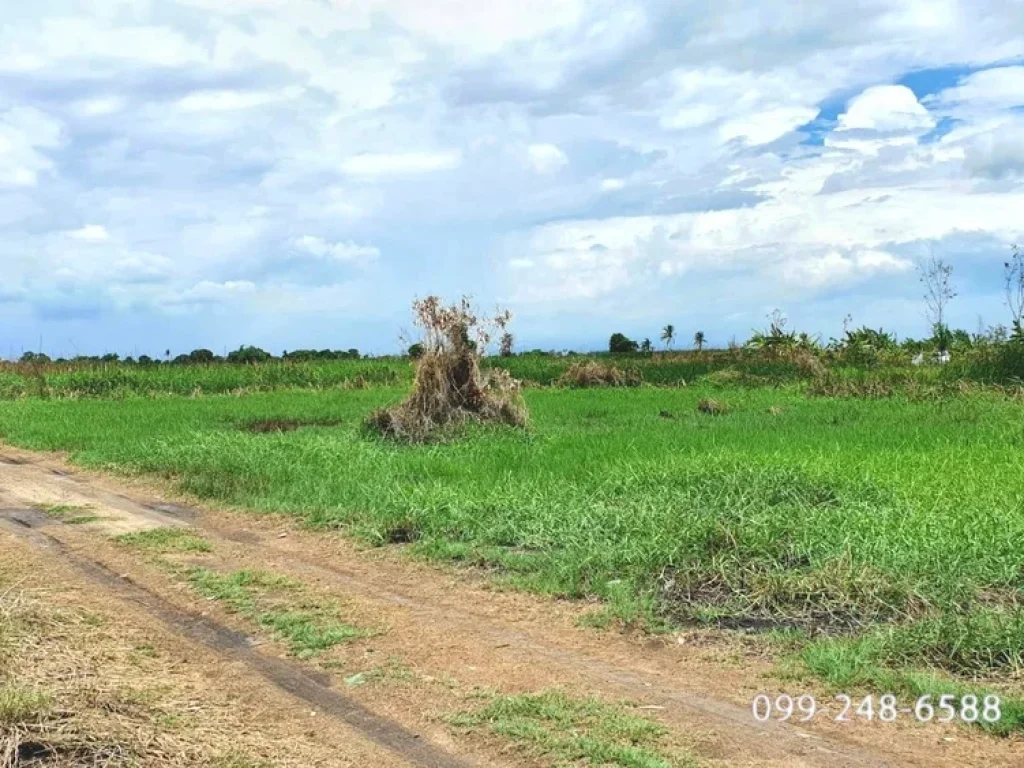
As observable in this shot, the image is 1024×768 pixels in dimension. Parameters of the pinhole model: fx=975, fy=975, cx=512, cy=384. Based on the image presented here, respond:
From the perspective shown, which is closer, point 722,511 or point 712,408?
point 722,511

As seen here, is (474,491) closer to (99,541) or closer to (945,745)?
(99,541)

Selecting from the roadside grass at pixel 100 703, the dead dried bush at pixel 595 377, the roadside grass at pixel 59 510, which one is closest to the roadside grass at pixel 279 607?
the roadside grass at pixel 100 703

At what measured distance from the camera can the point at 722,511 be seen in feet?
24.5

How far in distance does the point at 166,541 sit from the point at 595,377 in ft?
66.3

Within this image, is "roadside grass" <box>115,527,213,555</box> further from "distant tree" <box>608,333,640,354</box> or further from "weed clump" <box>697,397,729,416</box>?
"distant tree" <box>608,333,640,354</box>

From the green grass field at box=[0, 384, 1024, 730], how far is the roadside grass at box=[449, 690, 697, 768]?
1140 mm

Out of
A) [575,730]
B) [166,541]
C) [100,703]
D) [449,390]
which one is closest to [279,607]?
[100,703]

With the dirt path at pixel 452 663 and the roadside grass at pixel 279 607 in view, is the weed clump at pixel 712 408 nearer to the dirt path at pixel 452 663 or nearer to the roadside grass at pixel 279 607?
the dirt path at pixel 452 663

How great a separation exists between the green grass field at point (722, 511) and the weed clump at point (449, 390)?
0.46m

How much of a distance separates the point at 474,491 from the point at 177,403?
14.5m

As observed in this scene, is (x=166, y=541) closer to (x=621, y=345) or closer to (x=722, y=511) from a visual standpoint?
(x=722, y=511)

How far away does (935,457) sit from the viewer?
10.3 m

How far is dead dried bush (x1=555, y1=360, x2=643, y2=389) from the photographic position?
27.4 meters

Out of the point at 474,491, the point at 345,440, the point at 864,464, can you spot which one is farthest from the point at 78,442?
the point at 864,464
